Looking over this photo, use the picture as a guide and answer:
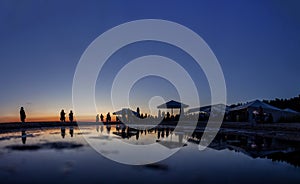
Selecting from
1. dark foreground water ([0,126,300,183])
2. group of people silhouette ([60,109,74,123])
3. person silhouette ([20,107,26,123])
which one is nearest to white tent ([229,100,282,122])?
dark foreground water ([0,126,300,183])

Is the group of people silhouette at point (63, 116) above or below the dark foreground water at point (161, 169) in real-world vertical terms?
above

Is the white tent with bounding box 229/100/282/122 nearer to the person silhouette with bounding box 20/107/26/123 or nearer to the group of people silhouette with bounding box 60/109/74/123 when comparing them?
the group of people silhouette with bounding box 60/109/74/123

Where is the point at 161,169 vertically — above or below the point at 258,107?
below

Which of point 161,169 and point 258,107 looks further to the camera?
point 258,107

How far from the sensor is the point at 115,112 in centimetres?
4069

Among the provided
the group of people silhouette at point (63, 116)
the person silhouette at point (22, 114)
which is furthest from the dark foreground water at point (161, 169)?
the group of people silhouette at point (63, 116)

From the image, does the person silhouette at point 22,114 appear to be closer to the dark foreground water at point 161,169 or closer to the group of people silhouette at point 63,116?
the group of people silhouette at point 63,116

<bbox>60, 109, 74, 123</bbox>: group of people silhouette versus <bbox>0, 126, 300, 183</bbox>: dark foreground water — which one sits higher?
<bbox>60, 109, 74, 123</bbox>: group of people silhouette

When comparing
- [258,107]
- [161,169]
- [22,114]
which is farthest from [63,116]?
[161,169]

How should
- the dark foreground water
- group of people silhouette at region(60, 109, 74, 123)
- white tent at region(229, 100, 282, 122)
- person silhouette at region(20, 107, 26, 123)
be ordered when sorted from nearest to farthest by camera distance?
the dark foreground water, white tent at region(229, 100, 282, 122), person silhouette at region(20, 107, 26, 123), group of people silhouette at region(60, 109, 74, 123)

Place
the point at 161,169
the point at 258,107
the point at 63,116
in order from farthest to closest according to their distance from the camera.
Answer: the point at 63,116, the point at 258,107, the point at 161,169

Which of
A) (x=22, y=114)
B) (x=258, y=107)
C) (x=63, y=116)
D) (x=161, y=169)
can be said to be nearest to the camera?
(x=161, y=169)

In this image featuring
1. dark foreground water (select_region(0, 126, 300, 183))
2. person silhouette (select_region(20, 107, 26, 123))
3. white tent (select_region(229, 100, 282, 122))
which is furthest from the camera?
person silhouette (select_region(20, 107, 26, 123))

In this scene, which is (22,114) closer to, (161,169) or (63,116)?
(63,116)
